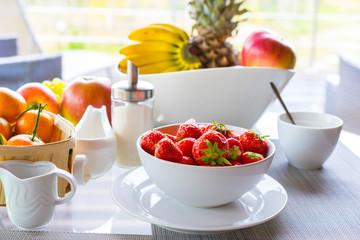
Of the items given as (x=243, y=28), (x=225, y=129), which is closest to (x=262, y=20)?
(x=243, y=28)

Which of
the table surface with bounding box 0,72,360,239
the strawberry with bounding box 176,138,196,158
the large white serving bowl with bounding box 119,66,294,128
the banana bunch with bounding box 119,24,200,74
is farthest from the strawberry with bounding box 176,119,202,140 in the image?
the banana bunch with bounding box 119,24,200,74

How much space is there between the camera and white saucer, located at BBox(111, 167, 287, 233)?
58cm

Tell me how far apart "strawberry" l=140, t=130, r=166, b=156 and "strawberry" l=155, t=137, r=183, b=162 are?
0.04 meters

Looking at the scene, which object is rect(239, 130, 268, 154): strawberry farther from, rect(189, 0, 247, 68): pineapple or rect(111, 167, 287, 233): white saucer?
rect(189, 0, 247, 68): pineapple

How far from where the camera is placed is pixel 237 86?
37.2 inches

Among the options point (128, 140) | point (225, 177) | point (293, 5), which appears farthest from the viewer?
point (293, 5)

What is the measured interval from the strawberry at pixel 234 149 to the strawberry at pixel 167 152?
0.07 m

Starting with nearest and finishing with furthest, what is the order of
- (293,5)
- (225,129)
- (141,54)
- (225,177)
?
(225,177) < (225,129) < (141,54) < (293,5)

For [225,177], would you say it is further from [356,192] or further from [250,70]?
[250,70]

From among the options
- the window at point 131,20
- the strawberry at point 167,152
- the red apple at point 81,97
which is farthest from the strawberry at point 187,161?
the window at point 131,20

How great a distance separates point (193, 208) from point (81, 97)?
16.1 inches

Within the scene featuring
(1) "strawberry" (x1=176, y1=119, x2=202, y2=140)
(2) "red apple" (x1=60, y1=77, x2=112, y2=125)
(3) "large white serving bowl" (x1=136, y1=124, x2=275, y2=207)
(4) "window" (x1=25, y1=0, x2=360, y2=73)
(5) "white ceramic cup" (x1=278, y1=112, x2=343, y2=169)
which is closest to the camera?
(3) "large white serving bowl" (x1=136, y1=124, x2=275, y2=207)

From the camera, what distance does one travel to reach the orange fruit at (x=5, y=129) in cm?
70

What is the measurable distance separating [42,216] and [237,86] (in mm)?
507
